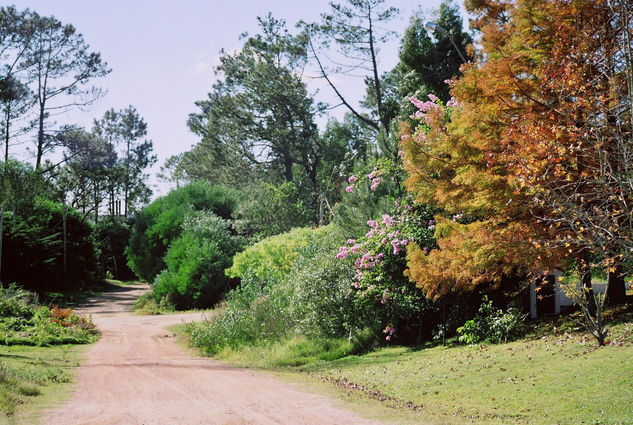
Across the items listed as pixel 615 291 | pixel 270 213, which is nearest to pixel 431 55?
pixel 270 213

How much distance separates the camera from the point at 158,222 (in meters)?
37.4

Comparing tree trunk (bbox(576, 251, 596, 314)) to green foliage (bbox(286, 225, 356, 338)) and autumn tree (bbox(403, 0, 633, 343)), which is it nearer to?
autumn tree (bbox(403, 0, 633, 343))

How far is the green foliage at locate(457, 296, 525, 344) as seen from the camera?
12.7m

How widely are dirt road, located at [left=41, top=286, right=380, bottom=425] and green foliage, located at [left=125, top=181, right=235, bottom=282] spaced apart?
20.1m

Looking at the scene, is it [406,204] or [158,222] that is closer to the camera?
[406,204]

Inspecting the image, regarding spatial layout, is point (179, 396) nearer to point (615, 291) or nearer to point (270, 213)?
point (615, 291)

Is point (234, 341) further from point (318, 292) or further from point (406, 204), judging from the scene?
point (406, 204)

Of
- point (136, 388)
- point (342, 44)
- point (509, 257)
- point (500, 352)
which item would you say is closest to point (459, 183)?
point (509, 257)

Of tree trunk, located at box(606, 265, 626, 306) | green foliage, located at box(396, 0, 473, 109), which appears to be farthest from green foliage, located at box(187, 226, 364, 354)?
green foliage, located at box(396, 0, 473, 109)

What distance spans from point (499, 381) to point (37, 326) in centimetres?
1474

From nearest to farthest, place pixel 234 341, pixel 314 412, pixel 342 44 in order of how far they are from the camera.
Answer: pixel 314 412, pixel 234 341, pixel 342 44

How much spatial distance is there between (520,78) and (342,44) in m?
18.8

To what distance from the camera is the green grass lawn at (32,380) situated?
8414mm

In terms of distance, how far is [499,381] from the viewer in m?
9.59
